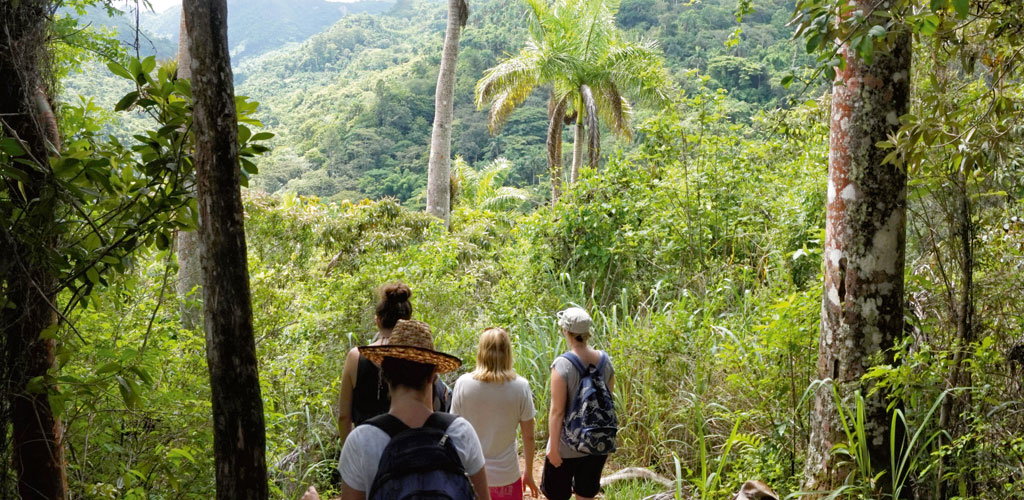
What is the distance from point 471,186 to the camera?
34250mm

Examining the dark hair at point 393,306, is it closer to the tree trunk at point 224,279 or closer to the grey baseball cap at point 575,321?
the grey baseball cap at point 575,321

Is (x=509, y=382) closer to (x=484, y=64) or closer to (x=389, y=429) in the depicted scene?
(x=389, y=429)

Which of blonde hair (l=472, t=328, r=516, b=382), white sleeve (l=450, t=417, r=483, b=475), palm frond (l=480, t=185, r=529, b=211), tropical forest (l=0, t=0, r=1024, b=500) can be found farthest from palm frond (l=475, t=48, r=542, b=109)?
white sleeve (l=450, t=417, r=483, b=475)

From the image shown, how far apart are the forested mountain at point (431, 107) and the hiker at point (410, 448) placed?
36152 millimetres

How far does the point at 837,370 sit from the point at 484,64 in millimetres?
51631

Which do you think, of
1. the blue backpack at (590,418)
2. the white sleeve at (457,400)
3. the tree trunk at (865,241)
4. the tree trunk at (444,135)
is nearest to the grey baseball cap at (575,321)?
the blue backpack at (590,418)

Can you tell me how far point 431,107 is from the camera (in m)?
50.7

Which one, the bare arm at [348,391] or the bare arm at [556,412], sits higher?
A: the bare arm at [348,391]

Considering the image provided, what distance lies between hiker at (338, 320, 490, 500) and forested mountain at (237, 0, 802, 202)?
36152mm

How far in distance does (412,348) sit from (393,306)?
1.41 m

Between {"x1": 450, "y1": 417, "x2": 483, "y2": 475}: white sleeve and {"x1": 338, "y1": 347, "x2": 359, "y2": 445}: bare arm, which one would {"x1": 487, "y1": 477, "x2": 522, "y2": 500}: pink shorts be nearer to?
{"x1": 338, "y1": 347, "x2": 359, "y2": 445}: bare arm

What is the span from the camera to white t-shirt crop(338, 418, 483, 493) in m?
2.46

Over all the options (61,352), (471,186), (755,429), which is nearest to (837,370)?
(755,429)

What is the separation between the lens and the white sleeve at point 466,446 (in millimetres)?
2525
